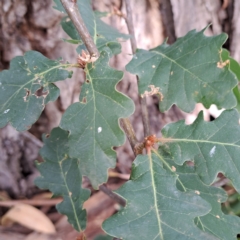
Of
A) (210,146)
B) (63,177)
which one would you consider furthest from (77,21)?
(63,177)

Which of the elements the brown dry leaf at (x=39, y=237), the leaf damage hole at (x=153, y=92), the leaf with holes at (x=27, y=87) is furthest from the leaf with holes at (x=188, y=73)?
the brown dry leaf at (x=39, y=237)

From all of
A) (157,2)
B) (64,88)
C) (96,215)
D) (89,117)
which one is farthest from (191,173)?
(157,2)

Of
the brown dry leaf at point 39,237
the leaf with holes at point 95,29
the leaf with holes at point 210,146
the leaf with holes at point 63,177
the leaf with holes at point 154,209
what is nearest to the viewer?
the leaf with holes at point 154,209

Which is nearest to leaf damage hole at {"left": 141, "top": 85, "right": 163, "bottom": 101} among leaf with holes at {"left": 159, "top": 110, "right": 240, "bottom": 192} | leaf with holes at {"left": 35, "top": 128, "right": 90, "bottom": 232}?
leaf with holes at {"left": 159, "top": 110, "right": 240, "bottom": 192}

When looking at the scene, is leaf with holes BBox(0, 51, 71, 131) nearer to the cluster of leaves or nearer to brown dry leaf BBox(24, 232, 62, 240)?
the cluster of leaves

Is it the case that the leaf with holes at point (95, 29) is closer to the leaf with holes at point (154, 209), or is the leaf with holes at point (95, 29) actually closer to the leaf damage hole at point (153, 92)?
the leaf damage hole at point (153, 92)

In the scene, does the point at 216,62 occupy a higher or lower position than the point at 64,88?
higher

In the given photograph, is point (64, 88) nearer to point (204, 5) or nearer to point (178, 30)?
point (178, 30)
